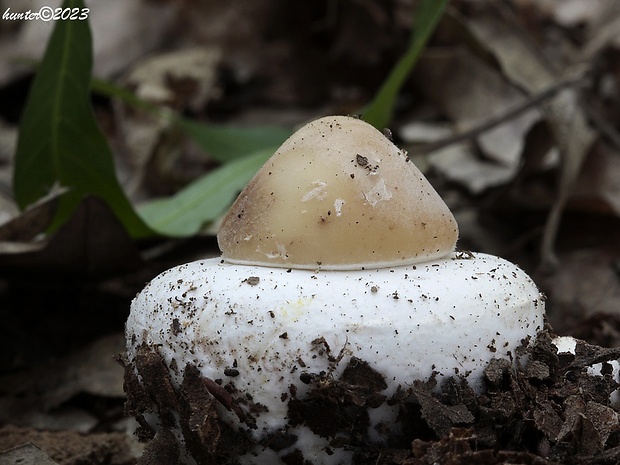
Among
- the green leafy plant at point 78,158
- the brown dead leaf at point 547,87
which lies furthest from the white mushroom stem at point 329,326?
the brown dead leaf at point 547,87

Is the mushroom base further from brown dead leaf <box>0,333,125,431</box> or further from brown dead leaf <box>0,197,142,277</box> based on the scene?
brown dead leaf <box>0,197,142,277</box>

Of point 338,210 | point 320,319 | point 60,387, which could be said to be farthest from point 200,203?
point 320,319

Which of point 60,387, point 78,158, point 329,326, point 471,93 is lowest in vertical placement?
point 60,387

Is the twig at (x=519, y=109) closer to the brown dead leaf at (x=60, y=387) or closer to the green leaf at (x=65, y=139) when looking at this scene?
the green leaf at (x=65, y=139)

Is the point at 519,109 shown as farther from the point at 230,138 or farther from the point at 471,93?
the point at 230,138

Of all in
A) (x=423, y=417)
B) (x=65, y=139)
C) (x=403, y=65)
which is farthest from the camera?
(x=403, y=65)

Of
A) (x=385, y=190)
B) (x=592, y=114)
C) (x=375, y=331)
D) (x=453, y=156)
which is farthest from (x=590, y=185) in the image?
(x=375, y=331)
